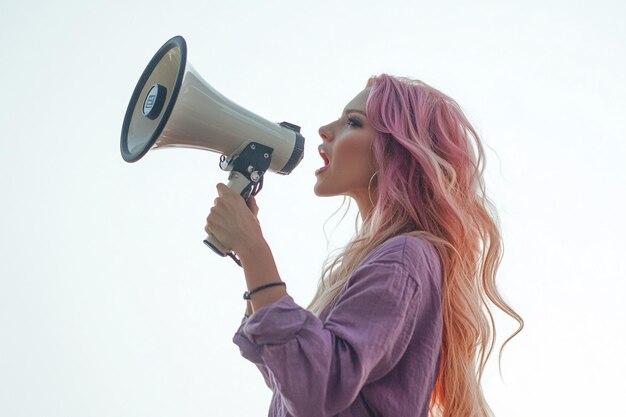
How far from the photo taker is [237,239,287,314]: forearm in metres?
1.25

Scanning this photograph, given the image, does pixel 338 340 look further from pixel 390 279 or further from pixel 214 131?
pixel 214 131

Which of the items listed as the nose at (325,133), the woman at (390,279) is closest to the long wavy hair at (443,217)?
the woman at (390,279)

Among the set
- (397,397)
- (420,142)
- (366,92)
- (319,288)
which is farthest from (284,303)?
(366,92)

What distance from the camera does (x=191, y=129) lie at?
1651mm

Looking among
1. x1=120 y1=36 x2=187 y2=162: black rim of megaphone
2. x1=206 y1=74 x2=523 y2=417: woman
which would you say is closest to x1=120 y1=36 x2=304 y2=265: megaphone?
x1=120 y1=36 x2=187 y2=162: black rim of megaphone

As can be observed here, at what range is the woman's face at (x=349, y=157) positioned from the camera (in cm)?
166

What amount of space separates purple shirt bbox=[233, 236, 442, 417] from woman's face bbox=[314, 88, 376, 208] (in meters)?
0.34

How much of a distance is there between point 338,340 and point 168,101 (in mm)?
744

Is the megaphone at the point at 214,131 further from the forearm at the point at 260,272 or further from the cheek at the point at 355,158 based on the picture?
the forearm at the point at 260,272

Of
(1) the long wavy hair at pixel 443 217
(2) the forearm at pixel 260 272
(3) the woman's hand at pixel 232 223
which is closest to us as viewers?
(2) the forearm at pixel 260 272

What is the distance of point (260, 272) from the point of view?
50.6 inches

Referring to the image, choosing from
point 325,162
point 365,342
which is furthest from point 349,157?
point 365,342

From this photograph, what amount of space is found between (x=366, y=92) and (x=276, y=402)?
30.7 inches

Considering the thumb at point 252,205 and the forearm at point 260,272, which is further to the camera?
the thumb at point 252,205
